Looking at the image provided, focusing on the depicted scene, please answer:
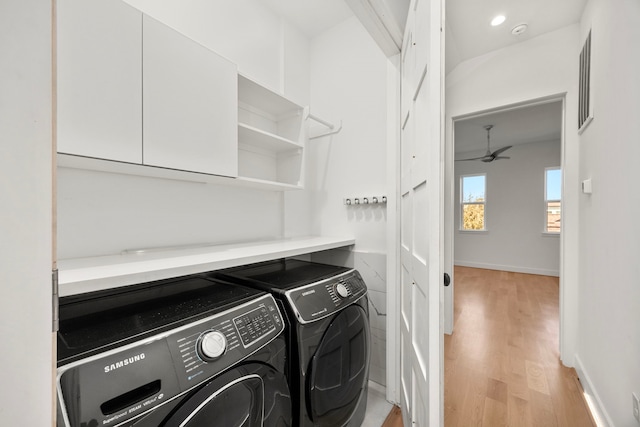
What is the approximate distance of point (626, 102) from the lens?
1.20 metres

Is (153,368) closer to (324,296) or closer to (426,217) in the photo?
(324,296)

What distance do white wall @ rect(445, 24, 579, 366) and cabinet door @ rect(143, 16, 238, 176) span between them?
2.35 m

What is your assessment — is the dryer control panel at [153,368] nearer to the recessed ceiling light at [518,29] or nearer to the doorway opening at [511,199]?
the recessed ceiling light at [518,29]

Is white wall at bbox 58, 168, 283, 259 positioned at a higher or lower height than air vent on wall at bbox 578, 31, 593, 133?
lower

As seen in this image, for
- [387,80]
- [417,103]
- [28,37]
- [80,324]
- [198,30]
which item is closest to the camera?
[28,37]

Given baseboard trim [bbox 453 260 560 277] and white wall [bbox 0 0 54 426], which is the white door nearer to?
white wall [bbox 0 0 54 426]

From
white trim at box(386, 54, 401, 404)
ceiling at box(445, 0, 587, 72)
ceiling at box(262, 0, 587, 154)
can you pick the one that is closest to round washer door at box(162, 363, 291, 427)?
white trim at box(386, 54, 401, 404)

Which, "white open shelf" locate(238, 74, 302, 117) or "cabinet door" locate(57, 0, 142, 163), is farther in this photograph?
A: "white open shelf" locate(238, 74, 302, 117)

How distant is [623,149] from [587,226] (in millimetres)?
768

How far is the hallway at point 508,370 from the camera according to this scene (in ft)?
5.12

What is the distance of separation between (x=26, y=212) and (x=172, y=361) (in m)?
0.54

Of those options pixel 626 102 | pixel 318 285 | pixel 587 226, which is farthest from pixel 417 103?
pixel 587 226

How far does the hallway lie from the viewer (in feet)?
5.12

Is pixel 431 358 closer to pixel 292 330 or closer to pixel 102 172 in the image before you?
pixel 292 330
